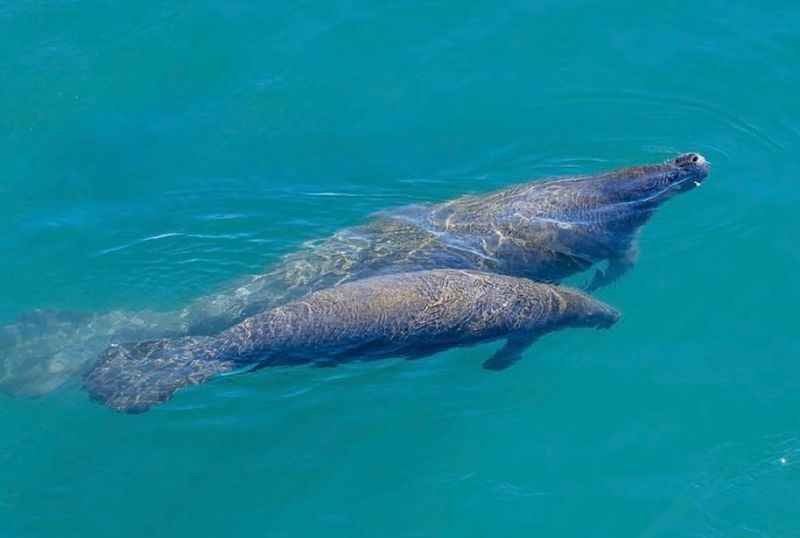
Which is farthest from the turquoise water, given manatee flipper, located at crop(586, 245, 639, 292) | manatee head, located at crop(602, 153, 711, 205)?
manatee head, located at crop(602, 153, 711, 205)

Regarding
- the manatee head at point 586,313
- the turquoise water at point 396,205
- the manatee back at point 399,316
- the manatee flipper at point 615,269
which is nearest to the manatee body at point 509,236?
the manatee flipper at point 615,269

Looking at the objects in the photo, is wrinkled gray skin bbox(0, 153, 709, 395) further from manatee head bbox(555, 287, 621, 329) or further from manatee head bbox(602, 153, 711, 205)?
manatee head bbox(555, 287, 621, 329)

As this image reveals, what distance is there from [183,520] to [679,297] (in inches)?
294

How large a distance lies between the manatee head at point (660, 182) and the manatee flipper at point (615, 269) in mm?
819

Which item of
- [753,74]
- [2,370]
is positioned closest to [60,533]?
[2,370]

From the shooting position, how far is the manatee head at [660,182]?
1545 cm

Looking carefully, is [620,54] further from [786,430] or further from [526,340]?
[786,430]

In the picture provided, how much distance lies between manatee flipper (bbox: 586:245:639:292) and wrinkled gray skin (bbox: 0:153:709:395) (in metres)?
0.02

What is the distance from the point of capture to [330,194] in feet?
51.3

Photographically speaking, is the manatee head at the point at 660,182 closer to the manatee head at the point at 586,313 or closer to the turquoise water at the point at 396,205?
the turquoise water at the point at 396,205

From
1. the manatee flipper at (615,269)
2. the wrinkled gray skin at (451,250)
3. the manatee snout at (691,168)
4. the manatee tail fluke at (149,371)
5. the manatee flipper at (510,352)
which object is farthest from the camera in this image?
the manatee snout at (691,168)

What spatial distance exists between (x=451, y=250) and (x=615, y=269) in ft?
8.02

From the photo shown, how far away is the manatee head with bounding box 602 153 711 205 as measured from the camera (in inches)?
608

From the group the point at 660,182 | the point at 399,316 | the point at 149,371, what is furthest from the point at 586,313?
the point at 149,371
